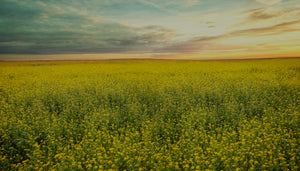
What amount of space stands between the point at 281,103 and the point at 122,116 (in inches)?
338

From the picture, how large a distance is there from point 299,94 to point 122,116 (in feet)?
37.3

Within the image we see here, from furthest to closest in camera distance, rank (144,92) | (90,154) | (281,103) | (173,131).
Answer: (144,92)
(281,103)
(173,131)
(90,154)

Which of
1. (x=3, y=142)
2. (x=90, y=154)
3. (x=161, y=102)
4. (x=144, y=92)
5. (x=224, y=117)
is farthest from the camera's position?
(x=144, y=92)

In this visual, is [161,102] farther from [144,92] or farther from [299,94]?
[299,94]

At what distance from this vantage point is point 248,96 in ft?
36.5

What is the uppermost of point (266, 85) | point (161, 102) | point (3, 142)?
point (266, 85)

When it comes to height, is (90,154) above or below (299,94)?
below

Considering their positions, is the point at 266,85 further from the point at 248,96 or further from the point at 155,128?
the point at 155,128

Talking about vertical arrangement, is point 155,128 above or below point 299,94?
below

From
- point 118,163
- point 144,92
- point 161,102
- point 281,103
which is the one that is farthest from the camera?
point 144,92

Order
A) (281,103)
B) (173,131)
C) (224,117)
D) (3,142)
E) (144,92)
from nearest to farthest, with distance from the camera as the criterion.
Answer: (3,142) < (173,131) < (224,117) < (281,103) < (144,92)

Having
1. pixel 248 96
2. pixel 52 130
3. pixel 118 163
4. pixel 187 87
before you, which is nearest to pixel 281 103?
pixel 248 96

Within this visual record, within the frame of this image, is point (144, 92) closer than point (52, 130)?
No

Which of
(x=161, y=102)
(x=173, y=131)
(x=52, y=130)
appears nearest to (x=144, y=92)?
(x=161, y=102)
